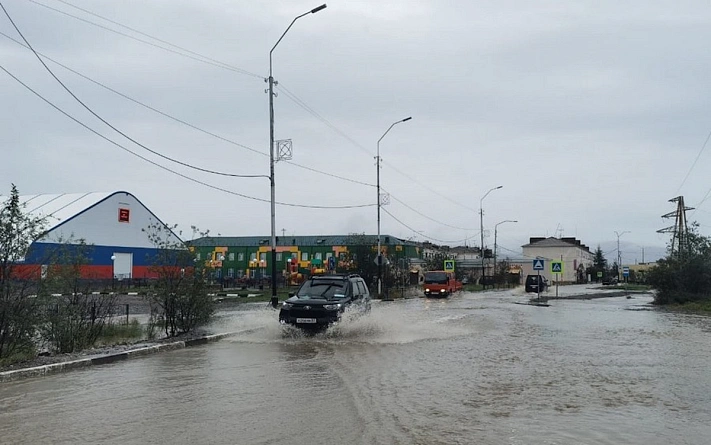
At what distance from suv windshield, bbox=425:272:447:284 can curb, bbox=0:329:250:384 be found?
3386 cm

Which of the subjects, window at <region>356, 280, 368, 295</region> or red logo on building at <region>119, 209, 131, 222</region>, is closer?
window at <region>356, 280, 368, 295</region>

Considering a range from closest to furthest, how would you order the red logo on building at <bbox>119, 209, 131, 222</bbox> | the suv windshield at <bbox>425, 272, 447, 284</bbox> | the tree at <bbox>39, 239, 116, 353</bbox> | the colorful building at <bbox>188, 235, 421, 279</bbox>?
the tree at <bbox>39, 239, 116, 353</bbox> < the suv windshield at <bbox>425, 272, 447, 284</bbox> < the red logo on building at <bbox>119, 209, 131, 222</bbox> < the colorful building at <bbox>188, 235, 421, 279</bbox>

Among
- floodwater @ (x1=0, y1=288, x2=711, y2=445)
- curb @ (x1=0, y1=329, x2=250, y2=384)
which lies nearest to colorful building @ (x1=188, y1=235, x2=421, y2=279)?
curb @ (x1=0, y1=329, x2=250, y2=384)

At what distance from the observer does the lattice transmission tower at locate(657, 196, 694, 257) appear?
40.0 m

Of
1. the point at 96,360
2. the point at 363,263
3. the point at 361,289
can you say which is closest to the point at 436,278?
the point at 363,263

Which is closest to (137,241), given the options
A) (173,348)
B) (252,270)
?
(252,270)

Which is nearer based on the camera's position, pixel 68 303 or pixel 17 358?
pixel 17 358

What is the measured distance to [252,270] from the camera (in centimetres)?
11000

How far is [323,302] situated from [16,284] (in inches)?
300

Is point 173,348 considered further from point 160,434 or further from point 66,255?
point 160,434

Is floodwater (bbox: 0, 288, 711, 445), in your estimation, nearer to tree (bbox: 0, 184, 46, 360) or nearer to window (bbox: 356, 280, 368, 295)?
tree (bbox: 0, 184, 46, 360)

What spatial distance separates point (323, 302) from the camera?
17375 millimetres

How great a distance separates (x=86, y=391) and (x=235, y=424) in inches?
134

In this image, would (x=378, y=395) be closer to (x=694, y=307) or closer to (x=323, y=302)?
(x=323, y=302)
